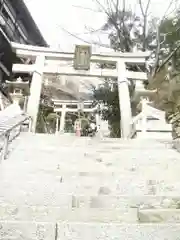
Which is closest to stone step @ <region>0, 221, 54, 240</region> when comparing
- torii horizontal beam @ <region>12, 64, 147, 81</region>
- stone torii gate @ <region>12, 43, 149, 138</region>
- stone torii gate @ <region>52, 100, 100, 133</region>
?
stone torii gate @ <region>12, 43, 149, 138</region>

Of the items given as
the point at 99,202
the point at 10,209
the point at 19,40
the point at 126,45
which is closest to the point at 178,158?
the point at 99,202

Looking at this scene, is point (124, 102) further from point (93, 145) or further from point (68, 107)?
point (68, 107)

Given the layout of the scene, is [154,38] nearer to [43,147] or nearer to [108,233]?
[43,147]

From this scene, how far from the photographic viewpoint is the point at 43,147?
7.21m

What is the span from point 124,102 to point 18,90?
12.0 feet

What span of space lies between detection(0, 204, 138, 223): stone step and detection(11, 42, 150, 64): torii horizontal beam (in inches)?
378

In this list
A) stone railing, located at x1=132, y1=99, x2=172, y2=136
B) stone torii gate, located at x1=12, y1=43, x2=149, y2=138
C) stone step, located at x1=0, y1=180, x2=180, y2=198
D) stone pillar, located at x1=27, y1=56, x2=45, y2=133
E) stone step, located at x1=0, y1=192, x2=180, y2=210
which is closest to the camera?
stone step, located at x1=0, y1=192, x2=180, y2=210

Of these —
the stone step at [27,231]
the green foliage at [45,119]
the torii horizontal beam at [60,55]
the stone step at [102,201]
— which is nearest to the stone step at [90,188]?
the stone step at [102,201]

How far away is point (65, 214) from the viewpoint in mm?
3412

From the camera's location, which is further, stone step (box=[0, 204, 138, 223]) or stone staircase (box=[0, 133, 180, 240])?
stone step (box=[0, 204, 138, 223])

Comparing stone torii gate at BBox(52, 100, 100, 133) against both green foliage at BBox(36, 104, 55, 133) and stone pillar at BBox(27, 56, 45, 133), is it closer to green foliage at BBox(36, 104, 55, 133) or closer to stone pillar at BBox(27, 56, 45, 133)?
green foliage at BBox(36, 104, 55, 133)

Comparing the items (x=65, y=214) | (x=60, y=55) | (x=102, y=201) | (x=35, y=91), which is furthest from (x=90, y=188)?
(x=60, y=55)

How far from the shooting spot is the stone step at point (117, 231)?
2703 mm

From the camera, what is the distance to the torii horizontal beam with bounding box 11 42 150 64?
12.6m
